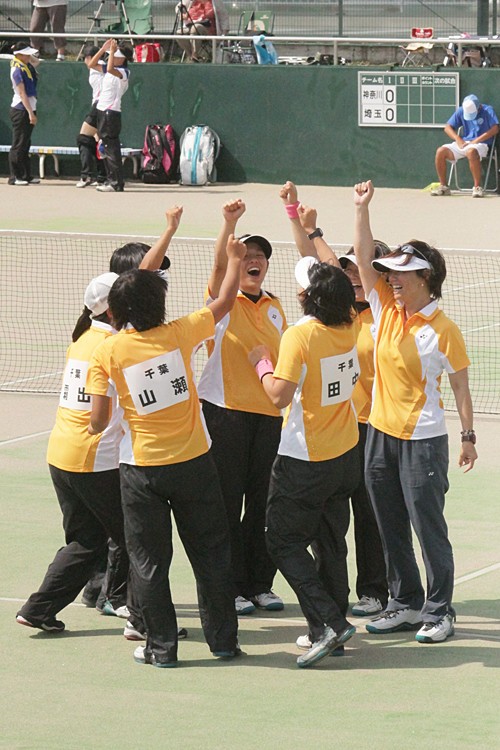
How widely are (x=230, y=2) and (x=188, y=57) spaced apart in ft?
16.2

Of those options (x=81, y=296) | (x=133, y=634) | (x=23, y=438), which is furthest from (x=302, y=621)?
(x=81, y=296)

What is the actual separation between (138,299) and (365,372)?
1.38 metres

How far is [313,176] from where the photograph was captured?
24.5 m

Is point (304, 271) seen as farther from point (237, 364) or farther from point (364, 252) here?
point (237, 364)

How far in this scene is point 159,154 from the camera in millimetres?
24875

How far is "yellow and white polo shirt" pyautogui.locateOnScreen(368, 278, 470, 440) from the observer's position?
235 inches

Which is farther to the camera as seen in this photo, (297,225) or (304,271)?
(297,225)

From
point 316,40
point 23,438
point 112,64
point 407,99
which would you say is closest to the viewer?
point 23,438

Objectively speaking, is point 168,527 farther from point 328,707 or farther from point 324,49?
point 324,49

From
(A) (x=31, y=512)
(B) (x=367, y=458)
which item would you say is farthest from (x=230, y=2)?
(B) (x=367, y=458)

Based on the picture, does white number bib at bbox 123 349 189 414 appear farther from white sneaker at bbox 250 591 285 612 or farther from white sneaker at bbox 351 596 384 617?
white sneaker at bbox 351 596 384 617

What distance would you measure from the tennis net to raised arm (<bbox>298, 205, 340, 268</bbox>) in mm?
4211

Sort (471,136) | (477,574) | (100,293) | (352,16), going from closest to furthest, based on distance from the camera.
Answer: (100,293), (477,574), (471,136), (352,16)

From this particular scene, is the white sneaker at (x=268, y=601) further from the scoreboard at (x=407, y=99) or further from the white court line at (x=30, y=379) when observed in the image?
the scoreboard at (x=407, y=99)
